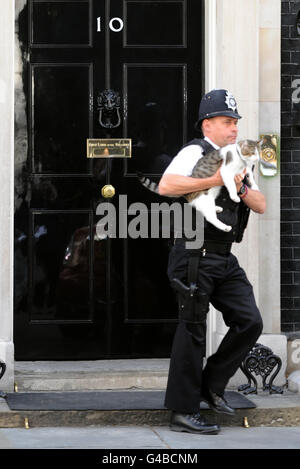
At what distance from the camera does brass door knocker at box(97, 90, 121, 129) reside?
27.8 ft

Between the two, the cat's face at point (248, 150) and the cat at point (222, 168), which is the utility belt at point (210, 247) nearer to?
the cat at point (222, 168)

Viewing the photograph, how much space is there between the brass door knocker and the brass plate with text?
115mm

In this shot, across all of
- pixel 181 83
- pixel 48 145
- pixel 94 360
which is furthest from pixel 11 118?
pixel 94 360

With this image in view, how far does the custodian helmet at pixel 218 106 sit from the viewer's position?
6828mm

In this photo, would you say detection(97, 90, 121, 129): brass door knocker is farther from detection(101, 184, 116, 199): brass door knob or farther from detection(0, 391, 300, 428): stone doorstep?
detection(0, 391, 300, 428): stone doorstep

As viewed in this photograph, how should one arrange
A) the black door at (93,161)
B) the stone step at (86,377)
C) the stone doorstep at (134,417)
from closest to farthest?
the stone doorstep at (134,417) < the stone step at (86,377) < the black door at (93,161)

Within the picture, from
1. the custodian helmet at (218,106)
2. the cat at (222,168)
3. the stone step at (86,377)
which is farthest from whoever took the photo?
the stone step at (86,377)

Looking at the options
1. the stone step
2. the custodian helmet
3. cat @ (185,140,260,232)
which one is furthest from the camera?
the stone step

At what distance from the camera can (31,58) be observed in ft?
27.8

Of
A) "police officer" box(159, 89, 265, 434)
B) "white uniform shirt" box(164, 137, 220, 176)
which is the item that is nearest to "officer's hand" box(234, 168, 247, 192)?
"police officer" box(159, 89, 265, 434)

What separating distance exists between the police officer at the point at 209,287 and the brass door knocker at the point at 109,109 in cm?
168

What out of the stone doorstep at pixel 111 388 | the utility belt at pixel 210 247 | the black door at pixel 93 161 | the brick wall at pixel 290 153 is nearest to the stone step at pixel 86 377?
the stone doorstep at pixel 111 388

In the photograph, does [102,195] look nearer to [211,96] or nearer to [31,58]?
[31,58]

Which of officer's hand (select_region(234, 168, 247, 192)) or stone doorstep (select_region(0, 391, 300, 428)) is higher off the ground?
officer's hand (select_region(234, 168, 247, 192))
